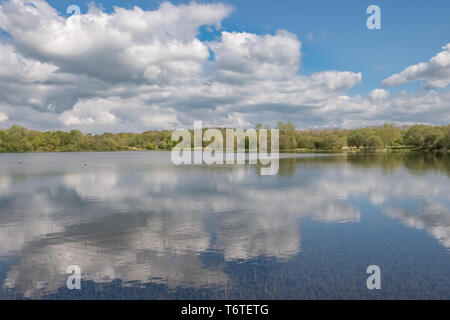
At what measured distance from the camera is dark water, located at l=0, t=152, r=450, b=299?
458 inches

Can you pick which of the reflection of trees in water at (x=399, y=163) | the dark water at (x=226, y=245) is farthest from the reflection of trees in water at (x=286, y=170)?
the dark water at (x=226, y=245)

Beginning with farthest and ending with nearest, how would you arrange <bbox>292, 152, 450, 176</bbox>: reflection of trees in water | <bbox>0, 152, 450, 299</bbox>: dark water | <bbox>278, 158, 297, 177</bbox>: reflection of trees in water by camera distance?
<bbox>292, 152, 450, 176</bbox>: reflection of trees in water
<bbox>278, 158, 297, 177</bbox>: reflection of trees in water
<bbox>0, 152, 450, 299</bbox>: dark water

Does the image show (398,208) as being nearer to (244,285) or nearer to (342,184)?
(342,184)

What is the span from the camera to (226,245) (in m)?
16.3

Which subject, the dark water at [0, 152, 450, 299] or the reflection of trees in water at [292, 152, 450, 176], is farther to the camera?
the reflection of trees in water at [292, 152, 450, 176]

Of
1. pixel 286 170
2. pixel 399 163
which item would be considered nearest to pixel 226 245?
pixel 286 170

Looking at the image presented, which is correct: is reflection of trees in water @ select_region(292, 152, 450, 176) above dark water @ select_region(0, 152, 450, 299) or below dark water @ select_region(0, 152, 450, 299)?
above

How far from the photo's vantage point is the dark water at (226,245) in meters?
11.6

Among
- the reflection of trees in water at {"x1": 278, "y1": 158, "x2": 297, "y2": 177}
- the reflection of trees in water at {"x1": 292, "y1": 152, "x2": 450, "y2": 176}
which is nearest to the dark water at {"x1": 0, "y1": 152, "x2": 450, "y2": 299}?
the reflection of trees in water at {"x1": 278, "y1": 158, "x2": 297, "y2": 177}

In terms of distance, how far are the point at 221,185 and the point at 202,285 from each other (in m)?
28.7

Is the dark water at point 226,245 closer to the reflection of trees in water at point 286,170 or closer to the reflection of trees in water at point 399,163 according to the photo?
the reflection of trees in water at point 286,170

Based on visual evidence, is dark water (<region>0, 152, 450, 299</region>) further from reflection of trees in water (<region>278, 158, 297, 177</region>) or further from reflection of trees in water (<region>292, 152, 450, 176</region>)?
reflection of trees in water (<region>292, 152, 450, 176</region>)

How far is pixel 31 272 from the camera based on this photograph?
1301 cm
